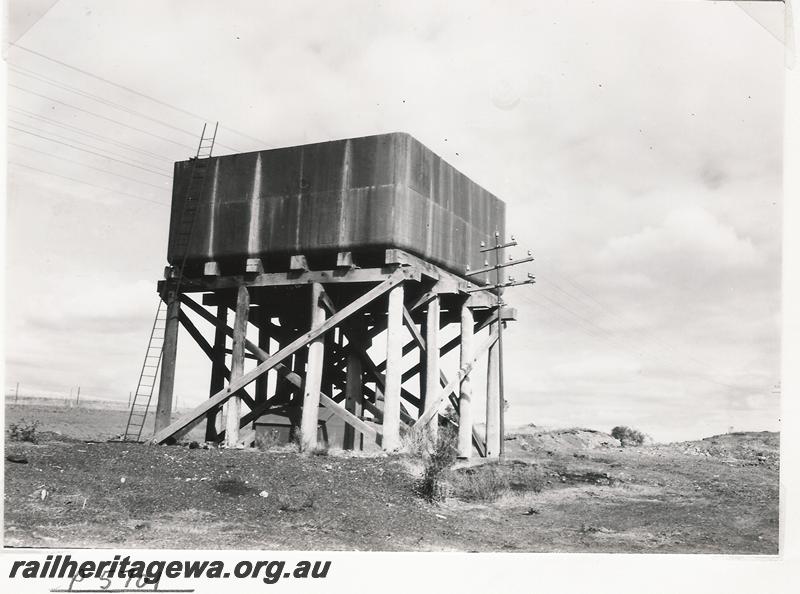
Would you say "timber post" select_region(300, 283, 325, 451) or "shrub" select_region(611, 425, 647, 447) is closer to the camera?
"timber post" select_region(300, 283, 325, 451)

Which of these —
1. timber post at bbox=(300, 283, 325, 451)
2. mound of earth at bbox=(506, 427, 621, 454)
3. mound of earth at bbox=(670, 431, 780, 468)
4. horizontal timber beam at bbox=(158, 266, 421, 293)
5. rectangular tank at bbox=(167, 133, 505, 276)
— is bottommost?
mound of earth at bbox=(506, 427, 621, 454)

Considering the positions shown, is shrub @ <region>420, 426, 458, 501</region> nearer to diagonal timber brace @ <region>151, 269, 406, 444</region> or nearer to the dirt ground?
the dirt ground

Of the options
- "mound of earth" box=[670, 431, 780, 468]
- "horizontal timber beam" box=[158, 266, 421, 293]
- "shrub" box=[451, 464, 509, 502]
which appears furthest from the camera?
"mound of earth" box=[670, 431, 780, 468]

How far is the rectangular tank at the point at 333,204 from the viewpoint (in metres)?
14.6

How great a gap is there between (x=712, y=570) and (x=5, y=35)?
10.2 m

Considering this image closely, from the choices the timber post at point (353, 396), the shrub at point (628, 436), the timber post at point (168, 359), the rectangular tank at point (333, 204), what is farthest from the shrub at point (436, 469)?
the shrub at point (628, 436)

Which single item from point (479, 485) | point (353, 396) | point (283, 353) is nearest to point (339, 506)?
point (479, 485)

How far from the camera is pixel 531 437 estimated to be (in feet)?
97.9

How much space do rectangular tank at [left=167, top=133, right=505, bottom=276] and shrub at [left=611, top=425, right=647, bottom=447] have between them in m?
18.5

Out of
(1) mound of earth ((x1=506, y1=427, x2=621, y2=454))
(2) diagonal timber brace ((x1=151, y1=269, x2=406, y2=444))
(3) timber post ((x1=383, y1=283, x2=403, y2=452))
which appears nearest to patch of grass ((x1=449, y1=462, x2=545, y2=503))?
(3) timber post ((x1=383, y1=283, x2=403, y2=452))

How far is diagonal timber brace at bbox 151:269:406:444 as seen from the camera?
1437 centimetres

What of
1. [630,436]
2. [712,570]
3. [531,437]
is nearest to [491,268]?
[712,570]

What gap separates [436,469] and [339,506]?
6.16 ft

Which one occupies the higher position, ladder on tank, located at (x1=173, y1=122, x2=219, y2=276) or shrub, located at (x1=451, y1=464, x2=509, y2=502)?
ladder on tank, located at (x1=173, y1=122, x2=219, y2=276)
